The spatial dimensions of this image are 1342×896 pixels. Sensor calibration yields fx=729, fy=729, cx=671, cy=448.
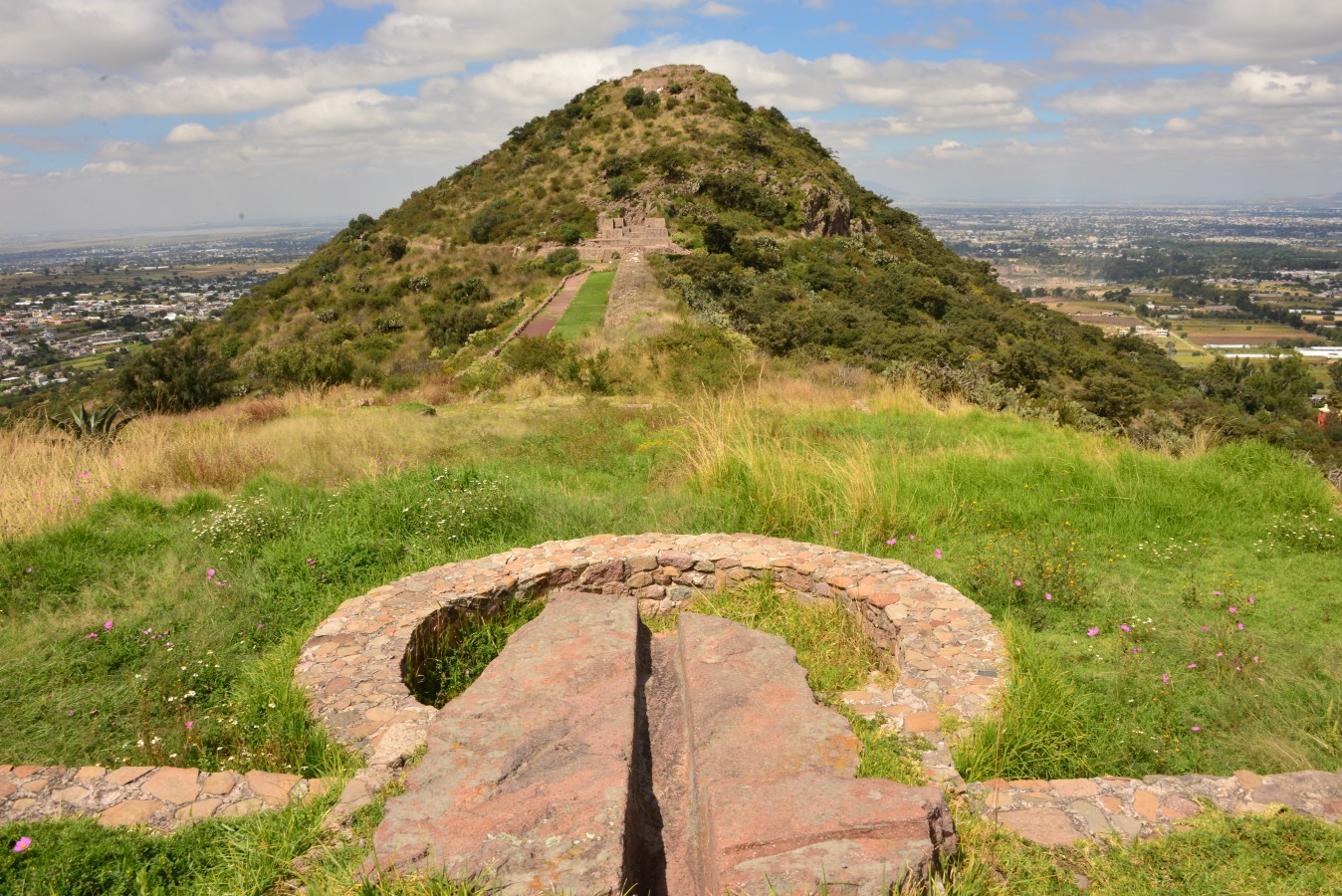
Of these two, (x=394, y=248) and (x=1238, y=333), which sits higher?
(x=394, y=248)

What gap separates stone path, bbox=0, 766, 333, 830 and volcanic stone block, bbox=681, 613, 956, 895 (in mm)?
1661

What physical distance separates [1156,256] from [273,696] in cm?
10971

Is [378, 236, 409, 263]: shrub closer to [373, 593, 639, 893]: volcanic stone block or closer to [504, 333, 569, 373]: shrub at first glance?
[504, 333, 569, 373]: shrub

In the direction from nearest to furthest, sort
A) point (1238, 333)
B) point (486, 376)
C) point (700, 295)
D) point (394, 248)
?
point (486, 376), point (700, 295), point (394, 248), point (1238, 333)

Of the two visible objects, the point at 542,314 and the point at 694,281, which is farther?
the point at 694,281

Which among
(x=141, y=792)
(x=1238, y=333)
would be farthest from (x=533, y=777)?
(x=1238, y=333)

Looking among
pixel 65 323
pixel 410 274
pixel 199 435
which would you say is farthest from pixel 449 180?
pixel 199 435

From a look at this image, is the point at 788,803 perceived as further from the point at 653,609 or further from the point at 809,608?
the point at 653,609

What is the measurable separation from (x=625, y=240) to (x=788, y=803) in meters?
32.4

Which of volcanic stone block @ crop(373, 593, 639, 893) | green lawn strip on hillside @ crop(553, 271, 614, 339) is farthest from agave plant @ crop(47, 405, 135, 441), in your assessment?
green lawn strip on hillside @ crop(553, 271, 614, 339)

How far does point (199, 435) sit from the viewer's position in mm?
8977

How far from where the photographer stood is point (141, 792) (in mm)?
3088

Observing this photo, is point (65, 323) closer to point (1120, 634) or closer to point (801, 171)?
point (801, 171)

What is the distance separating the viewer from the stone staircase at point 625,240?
Answer: 3078 cm
